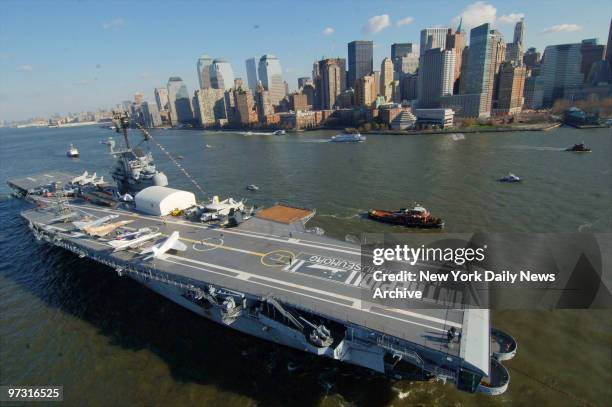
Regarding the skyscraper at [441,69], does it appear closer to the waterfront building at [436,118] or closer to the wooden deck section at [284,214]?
the waterfront building at [436,118]

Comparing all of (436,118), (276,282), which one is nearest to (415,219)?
(276,282)

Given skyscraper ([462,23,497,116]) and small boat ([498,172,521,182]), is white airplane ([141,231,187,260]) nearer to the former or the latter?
small boat ([498,172,521,182])

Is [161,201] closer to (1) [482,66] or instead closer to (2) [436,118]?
(2) [436,118]

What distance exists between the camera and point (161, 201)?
3569 centimetres

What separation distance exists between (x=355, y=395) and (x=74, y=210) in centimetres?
4006

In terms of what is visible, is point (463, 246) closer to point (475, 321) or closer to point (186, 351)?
point (475, 321)

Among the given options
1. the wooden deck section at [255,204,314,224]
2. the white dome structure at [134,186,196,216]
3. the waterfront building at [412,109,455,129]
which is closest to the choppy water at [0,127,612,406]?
the wooden deck section at [255,204,314,224]

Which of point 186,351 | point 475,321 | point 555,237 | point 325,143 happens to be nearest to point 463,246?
point 555,237

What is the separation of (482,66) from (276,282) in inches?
7647

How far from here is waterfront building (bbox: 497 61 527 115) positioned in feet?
564

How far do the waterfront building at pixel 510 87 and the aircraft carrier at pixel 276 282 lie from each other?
18488cm

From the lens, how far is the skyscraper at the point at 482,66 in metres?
167

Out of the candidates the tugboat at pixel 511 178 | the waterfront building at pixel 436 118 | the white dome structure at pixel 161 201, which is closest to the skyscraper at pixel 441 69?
the waterfront building at pixel 436 118

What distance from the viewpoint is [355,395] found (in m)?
18.3
